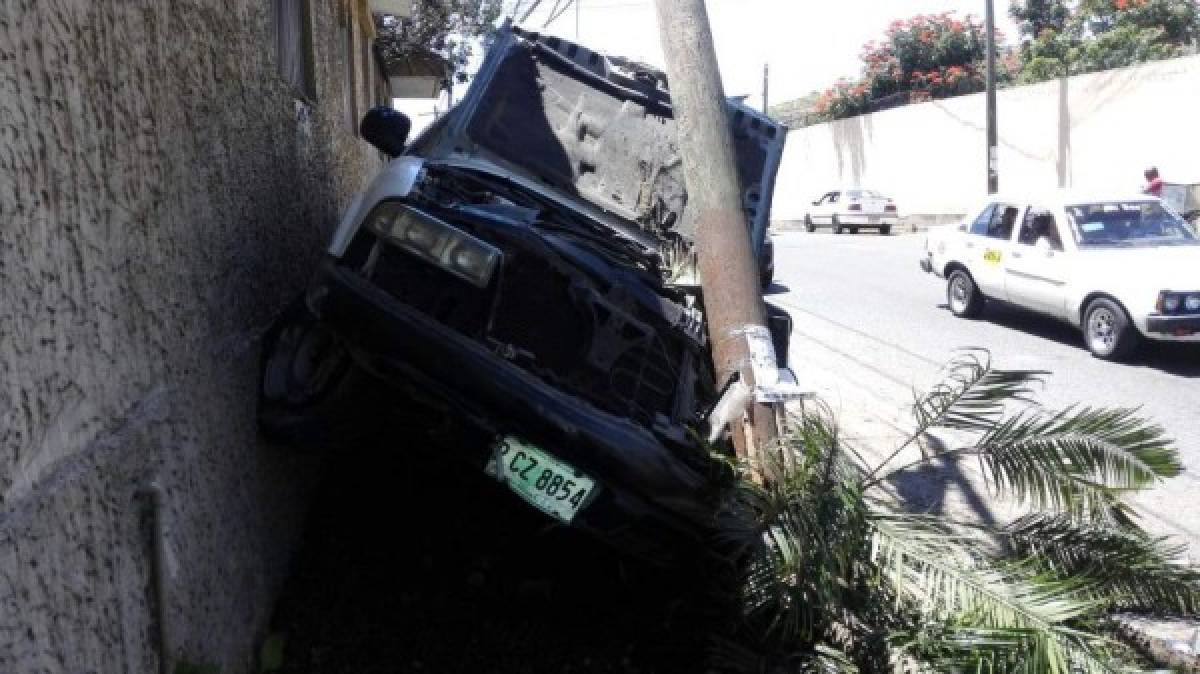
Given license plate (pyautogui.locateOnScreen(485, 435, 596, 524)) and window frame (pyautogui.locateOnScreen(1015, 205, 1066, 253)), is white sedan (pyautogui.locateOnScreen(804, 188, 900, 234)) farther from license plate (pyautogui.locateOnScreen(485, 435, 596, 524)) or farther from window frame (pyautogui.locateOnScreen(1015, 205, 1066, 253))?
license plate (pyautogui.locateOnScreen(485, 435, 596, 524))

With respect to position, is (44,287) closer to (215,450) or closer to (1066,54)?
(215,450)

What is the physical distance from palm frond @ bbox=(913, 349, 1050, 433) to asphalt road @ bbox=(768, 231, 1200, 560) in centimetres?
44

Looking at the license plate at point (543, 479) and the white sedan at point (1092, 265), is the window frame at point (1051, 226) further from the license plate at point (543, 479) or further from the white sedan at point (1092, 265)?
the license plate at point (543, 479)

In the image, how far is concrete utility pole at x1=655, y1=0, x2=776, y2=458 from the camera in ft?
A: 13.9

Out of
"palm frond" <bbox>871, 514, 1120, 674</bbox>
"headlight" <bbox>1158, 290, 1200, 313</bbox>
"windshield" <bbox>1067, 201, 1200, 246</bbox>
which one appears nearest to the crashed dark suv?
"palm frond" <bbox>871, 514, 1120, 674</bbox>

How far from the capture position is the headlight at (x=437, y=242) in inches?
136

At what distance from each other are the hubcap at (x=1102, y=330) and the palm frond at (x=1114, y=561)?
6416 mm

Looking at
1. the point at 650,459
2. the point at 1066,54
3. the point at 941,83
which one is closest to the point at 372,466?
the point at 650,459

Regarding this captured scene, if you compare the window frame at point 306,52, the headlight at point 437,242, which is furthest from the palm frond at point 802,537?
the window frame at point 306,52

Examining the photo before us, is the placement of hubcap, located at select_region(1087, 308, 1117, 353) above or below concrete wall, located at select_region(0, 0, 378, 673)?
below

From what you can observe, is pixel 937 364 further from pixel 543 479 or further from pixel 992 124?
pixel 992 124

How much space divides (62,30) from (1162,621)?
150 inches

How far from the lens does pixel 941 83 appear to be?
36594mm

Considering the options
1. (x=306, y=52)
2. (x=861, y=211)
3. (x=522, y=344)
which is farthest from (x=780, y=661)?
(x=861, y=211)
